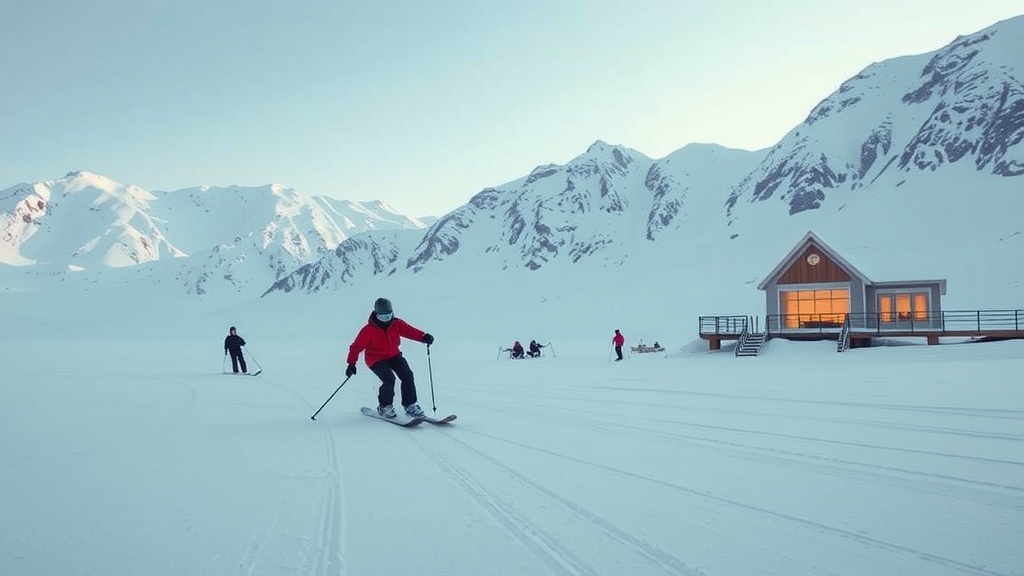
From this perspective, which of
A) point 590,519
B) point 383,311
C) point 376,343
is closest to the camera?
point 590,519

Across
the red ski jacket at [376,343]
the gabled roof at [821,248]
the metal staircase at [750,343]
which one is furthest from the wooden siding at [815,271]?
the red ski jacket at [376,343]

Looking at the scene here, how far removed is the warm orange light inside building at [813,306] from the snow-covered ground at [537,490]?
21565mm

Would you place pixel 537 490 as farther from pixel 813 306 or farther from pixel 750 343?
pixel 813 306

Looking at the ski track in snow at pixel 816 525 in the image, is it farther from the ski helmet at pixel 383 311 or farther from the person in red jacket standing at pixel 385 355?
the ski helmet at pixel 383 311

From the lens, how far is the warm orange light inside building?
99.0 feet

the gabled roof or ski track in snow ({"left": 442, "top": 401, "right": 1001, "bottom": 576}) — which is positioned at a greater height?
the gabled roof

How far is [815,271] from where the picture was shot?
30188 mm

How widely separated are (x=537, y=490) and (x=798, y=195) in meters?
127

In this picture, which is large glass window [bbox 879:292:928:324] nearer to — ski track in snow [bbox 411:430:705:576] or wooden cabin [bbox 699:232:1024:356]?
wooden cabin [bbox 699:232:1024:356]

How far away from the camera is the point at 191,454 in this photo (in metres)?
6.46

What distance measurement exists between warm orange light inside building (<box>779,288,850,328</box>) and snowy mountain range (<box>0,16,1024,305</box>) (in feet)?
119

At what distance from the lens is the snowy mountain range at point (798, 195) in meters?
86.8

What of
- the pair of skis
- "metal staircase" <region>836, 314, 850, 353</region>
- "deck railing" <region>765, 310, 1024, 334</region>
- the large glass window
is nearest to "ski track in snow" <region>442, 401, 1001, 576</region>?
the pair of skis

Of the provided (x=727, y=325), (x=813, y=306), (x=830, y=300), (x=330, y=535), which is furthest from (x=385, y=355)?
(x=830, y=300)
